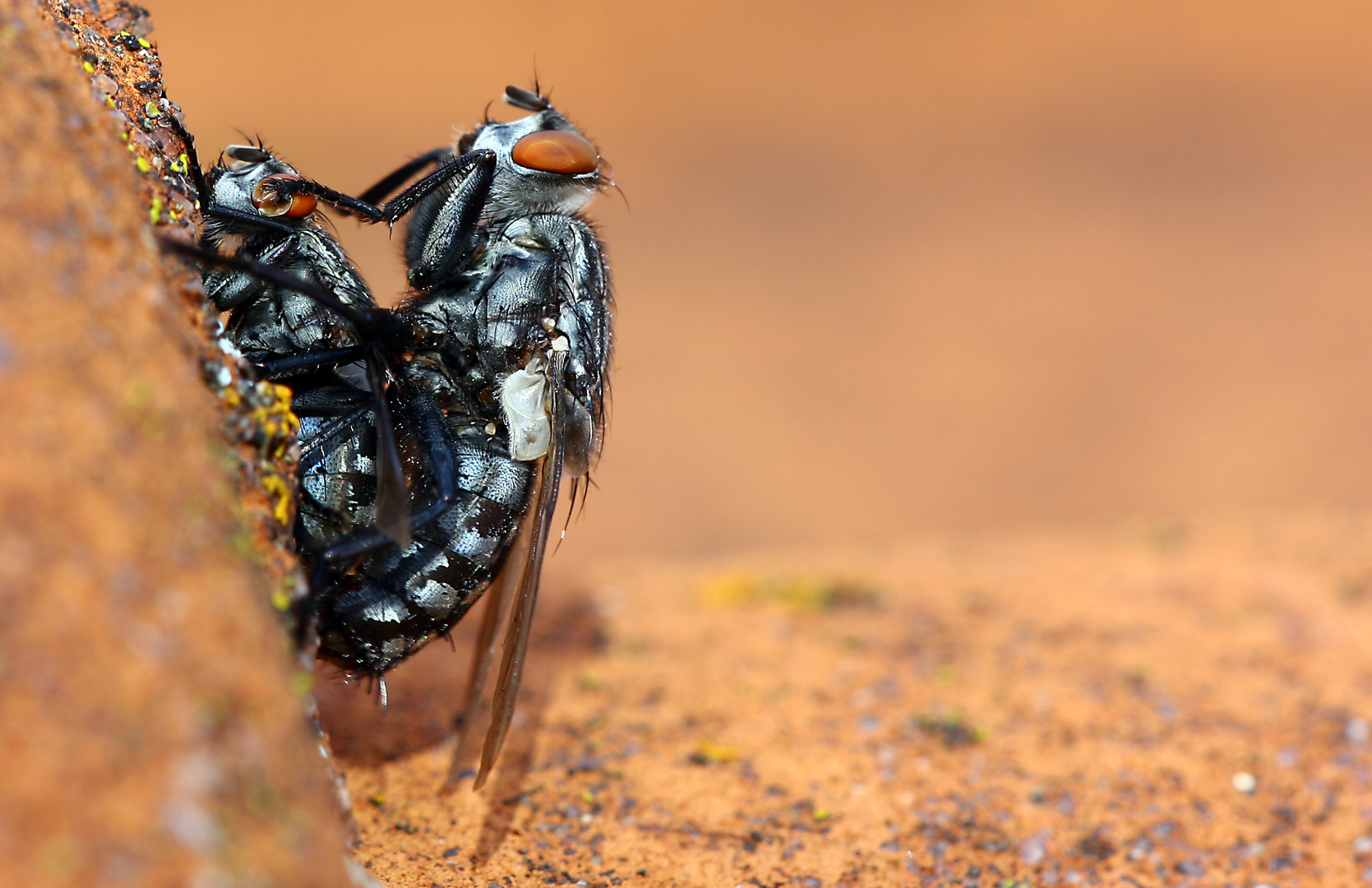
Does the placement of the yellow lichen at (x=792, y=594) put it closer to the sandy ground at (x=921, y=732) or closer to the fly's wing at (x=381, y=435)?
the sandy ground at (x=921, y=732)

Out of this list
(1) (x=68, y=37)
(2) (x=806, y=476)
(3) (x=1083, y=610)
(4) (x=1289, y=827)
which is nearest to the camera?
(1) (x=68, y=37)

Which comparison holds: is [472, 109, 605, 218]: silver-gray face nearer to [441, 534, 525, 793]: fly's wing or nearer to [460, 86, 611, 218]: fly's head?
[460, 86, 611, 218]: fly's head

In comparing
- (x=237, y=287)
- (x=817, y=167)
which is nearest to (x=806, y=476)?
A: (x=817, y=167)

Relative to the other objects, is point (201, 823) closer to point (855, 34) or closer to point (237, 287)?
point (237, 287)

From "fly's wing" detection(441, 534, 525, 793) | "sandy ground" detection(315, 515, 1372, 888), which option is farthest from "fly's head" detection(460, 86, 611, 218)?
"sandy ground" detection(315, 515, 1372, 888)

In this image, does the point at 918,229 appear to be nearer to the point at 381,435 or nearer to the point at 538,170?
the point at 538,170

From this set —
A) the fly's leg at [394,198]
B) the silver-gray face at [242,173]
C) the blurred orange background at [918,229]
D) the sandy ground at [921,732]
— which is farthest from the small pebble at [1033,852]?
the blurred orange background at [918,229]

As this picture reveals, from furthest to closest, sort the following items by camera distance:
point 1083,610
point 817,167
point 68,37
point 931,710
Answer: point 817,167, point 1083,610, point 931,710, point 68,37

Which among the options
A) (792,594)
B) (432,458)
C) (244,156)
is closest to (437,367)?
(432,458)
